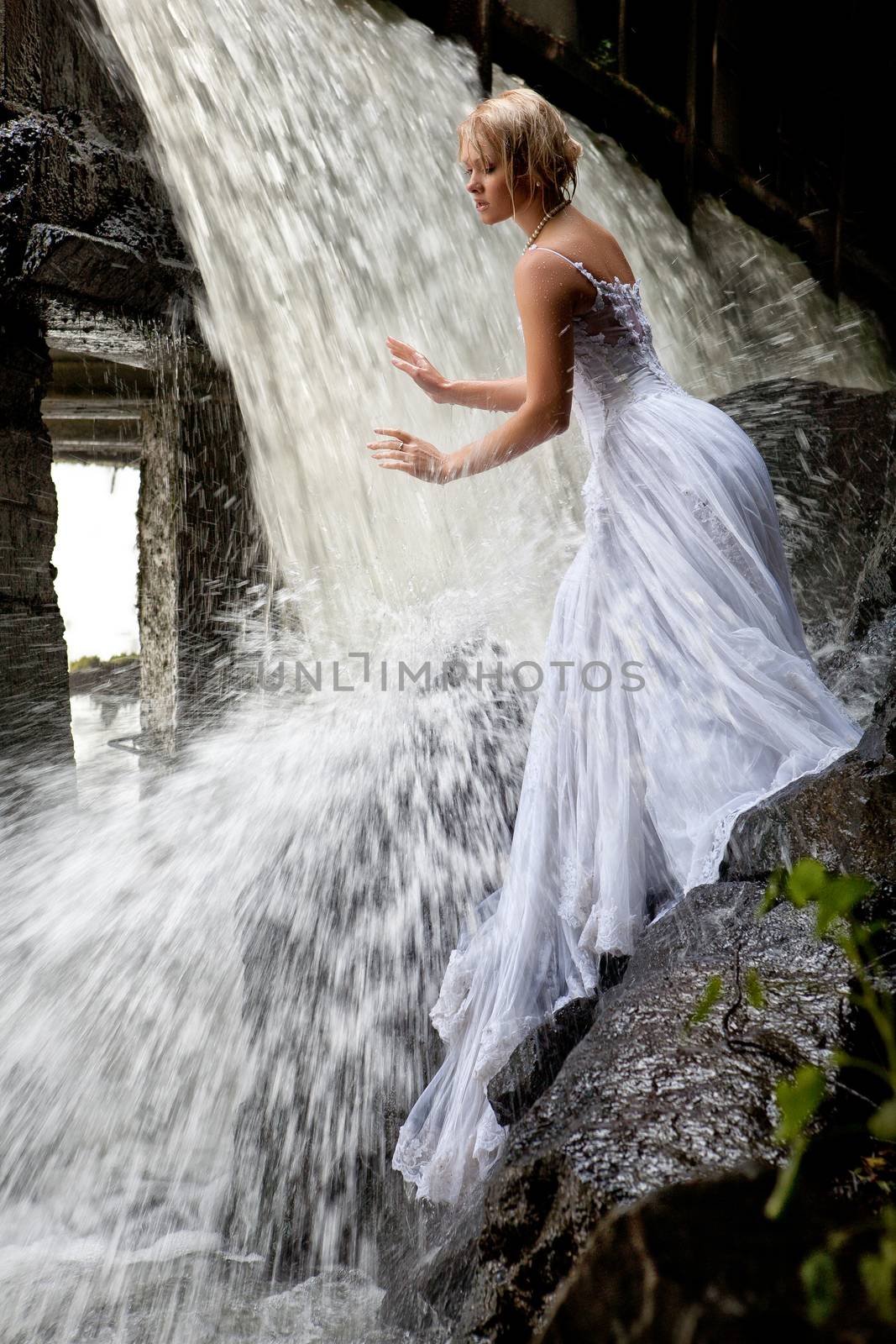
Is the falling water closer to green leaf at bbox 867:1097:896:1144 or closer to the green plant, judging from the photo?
the green plant

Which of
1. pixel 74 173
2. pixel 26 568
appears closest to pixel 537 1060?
pixel 26 568

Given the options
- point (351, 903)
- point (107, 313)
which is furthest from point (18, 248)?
point (351, 903)

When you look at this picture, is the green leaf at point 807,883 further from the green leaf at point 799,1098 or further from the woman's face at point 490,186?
the woman's face at point 490,186

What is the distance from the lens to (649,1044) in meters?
1.51

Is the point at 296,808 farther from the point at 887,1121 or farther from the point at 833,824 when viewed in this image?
the point at 887,1121

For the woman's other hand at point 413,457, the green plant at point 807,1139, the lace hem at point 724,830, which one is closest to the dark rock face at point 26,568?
the woman's other hand at point 413,457

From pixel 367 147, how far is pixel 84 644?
8.72 meters

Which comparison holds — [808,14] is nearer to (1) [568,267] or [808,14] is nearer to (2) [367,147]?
(2) [367,147]

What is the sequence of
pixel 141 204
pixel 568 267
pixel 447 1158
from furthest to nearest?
pixel 141 204 → pixel 568 267 → pixel 447 1158

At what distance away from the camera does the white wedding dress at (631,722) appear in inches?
86.2

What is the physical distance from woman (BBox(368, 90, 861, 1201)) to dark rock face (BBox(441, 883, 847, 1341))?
1.35 feet

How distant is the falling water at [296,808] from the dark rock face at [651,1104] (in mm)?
1251

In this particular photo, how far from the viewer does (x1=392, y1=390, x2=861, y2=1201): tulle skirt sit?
2186mm

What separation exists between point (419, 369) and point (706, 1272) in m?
2.36
